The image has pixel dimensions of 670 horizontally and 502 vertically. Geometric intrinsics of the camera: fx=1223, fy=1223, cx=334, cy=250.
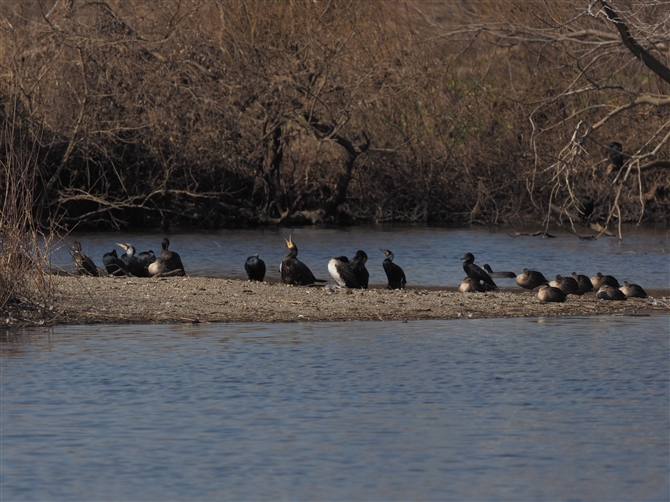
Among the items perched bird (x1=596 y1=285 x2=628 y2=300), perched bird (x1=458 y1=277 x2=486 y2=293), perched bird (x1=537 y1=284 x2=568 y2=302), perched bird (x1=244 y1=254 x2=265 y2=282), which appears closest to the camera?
perched bird (x1=537 y1=284 x2=568 y2=302)

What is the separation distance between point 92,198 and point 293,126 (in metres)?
6.37

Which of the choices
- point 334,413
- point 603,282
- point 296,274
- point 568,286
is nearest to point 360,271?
point 296,274

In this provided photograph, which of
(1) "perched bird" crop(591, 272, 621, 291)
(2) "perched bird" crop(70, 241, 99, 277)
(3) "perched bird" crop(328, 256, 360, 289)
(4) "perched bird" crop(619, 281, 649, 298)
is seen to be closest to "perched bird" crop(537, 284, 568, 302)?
(4) "perched bird" crop(619, 281, 649, 298)

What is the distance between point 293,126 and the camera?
30844 mm

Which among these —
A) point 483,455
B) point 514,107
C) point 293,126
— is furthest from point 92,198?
point 483,455

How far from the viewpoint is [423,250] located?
24.3m

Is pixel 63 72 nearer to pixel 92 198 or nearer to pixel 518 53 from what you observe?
pixel 92 198

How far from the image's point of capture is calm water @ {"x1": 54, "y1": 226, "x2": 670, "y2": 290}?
2045 centimetres

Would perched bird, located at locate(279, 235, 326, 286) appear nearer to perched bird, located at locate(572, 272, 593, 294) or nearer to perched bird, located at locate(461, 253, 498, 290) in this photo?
perched bird, located at locate(461, 253, 498, 290)

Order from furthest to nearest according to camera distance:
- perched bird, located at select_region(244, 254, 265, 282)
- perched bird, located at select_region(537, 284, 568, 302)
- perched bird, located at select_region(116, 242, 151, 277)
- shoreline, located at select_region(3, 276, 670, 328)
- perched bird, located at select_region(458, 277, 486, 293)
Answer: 1. perched bird, located at select_region(116, 242, 151, 277)
2. perched bird, located at select_region(244, 254, 265, 282)
3. perched bird, located at select_region(458, 277, 486, 293)
4. perched bird, located at select_region(537, 284, 568, 302)
5. shoreline, located at select_region(3, 276, 670, 328)

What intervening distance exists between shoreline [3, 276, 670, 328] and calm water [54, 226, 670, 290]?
8.93 ft

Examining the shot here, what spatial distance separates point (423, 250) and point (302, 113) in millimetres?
7034

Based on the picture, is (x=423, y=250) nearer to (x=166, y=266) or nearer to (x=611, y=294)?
(x=166, y=266)

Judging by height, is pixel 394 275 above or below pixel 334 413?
above
